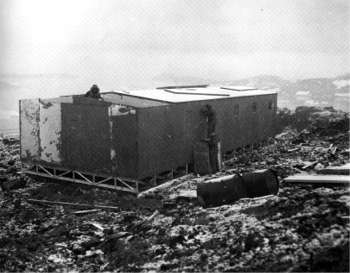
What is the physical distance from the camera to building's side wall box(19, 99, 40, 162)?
1559cm

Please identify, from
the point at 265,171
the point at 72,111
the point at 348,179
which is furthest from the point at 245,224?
the point at 72,111

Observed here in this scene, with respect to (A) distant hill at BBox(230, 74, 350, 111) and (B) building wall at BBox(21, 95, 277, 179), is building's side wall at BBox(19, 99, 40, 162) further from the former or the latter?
(A) distant hill at BBox(230, 74, 350, 111)

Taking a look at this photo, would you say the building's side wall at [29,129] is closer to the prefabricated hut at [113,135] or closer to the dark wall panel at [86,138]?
the prefabricated hut at [113,135]

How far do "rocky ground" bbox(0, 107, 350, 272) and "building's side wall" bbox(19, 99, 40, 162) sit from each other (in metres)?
2.06

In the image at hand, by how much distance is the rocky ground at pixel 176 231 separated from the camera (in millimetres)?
7031

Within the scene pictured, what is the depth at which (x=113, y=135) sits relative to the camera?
13.6 metres

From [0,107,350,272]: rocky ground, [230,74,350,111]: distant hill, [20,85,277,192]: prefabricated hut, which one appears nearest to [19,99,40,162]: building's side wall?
[20,85,277,192]: prefabricated hut

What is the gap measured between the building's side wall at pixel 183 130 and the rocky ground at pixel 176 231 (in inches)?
45.9

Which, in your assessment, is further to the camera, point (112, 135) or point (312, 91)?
point (312, 91)

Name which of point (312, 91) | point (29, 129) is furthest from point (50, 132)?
point (312, 91)

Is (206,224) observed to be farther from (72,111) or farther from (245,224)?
(72,111)

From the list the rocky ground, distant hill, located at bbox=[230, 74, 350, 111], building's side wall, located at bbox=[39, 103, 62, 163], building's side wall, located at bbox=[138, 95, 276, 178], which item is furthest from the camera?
distant hill, located at bbox=[230, 74, 350, 111]

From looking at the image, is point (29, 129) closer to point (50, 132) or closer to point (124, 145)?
point (50, 132)

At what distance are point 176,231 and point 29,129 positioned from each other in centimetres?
914
